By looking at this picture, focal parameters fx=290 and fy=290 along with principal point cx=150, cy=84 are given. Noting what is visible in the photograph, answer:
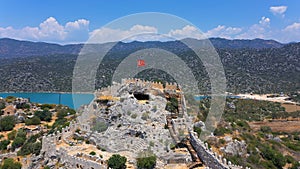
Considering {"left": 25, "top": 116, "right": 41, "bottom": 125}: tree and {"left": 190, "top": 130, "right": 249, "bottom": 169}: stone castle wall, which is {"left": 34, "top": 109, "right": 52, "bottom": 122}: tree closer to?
{"left": 25, "top": 116, "right": 41, "bottom": 125}: tree

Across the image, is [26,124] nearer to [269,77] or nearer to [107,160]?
[107,160]

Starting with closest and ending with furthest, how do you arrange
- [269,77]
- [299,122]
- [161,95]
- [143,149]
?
1. [143,149]
2. [161,95]
3. [299,122]
4. [269,77]

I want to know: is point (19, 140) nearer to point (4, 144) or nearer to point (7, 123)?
point (4, 144)


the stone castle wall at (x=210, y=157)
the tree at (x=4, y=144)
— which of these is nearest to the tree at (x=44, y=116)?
the tree at (x=4, y=144)

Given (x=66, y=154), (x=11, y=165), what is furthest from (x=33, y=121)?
(x=66, y=154)

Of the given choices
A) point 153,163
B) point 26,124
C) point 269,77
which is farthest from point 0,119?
point 269,77

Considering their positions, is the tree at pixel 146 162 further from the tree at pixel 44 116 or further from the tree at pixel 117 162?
the tree at pixel 44 116

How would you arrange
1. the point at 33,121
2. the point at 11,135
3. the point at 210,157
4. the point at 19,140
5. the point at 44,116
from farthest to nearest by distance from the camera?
the point at 44,116
the point at 33,121
the point at 11,135
the point at 19,140
the point at 210,157
